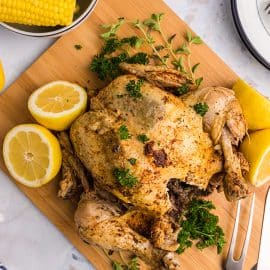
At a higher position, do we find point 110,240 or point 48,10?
point 48,10

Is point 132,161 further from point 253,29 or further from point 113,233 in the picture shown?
point 253,29

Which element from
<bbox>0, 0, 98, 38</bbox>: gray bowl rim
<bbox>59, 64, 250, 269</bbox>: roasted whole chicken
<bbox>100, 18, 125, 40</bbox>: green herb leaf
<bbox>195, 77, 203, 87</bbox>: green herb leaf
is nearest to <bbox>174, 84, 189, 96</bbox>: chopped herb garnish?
<bbox>59, 64, 250, 269</bbox>: roasted whole chicken

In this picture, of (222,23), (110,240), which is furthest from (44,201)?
(222,23)

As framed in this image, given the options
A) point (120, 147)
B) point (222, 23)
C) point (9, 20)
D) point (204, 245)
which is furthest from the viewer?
point (222, 23)

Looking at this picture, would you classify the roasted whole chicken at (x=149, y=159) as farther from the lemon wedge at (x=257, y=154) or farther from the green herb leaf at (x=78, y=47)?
the green herb leaf at (x=78, y=47)

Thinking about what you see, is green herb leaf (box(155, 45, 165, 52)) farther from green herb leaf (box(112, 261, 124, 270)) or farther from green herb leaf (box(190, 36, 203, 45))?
green herb leaf (box(112, 261, 124, 270))

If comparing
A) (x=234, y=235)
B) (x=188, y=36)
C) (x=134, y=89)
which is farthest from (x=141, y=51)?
(x=234, y=235)

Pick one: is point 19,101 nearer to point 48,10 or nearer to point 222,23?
point 48,10
